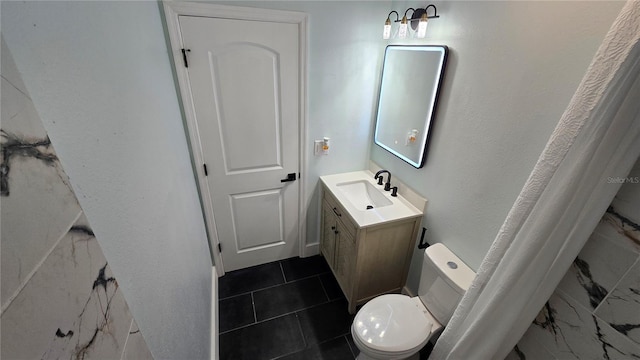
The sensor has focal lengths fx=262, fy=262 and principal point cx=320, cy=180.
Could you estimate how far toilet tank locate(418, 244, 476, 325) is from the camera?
1.36 m

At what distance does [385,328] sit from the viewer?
1.43 m

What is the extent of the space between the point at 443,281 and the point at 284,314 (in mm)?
1172

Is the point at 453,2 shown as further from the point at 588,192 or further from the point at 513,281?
Answer: the point at 513,281

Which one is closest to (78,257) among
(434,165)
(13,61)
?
(13,61)

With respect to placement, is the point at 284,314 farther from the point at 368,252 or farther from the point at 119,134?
the point at 119,134

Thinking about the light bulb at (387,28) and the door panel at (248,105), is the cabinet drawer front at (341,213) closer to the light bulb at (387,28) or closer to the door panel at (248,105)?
the door panel at (248,105)

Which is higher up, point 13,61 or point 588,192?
point 13,61

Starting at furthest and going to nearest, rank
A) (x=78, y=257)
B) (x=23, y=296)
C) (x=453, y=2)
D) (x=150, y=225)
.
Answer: (x=453, y=2)
(x=150, y=225)
(x=78, y=257)
(x=23, y=296)

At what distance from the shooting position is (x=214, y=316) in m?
1.83

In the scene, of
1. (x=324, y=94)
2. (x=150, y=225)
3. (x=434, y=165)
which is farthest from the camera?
(x=324, y=94)

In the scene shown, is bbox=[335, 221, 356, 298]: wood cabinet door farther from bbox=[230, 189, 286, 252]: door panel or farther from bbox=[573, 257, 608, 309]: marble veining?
bbox=[573, 257, 608, 309]: marble veining

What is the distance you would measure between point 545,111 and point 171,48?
1855 mm

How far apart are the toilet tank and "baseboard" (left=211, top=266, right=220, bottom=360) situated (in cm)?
131

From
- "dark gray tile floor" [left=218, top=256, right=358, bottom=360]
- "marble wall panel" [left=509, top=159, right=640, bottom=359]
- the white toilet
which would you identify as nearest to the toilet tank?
the white toilet
